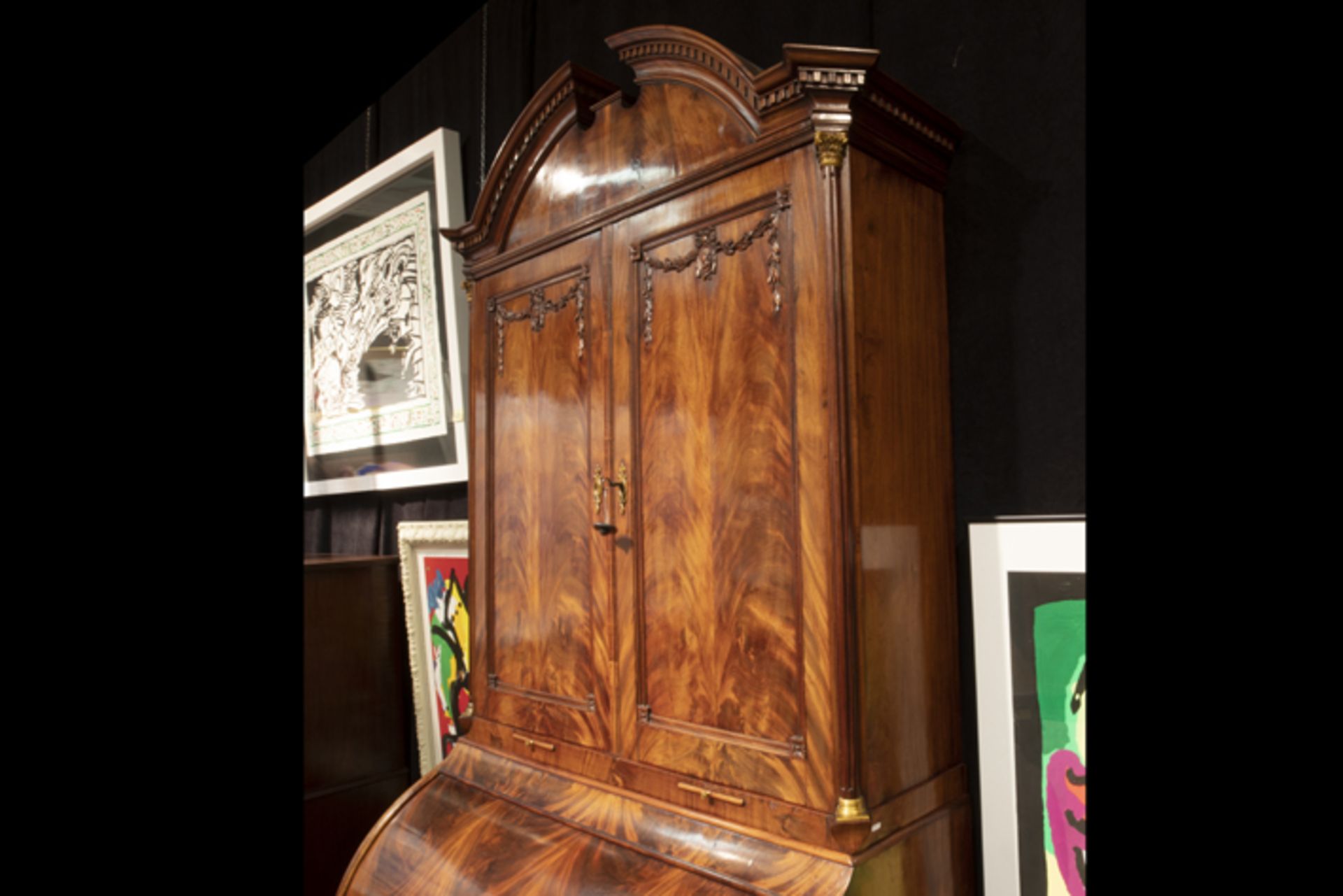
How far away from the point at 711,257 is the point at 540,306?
577 mm

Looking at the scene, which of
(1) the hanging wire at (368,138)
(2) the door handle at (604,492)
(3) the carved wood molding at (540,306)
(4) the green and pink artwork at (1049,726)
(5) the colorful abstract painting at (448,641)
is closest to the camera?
(4) the green and pink artwork at (1049,726)

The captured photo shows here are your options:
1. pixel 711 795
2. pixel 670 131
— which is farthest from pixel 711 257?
pixel 711 795

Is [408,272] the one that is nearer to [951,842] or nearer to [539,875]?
[539,875]

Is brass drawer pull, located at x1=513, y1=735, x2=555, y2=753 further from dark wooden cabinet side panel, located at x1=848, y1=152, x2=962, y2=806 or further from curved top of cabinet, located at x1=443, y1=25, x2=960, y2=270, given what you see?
curved top of cabinet, located at x1=443, y1=25, x2=960, y2=270

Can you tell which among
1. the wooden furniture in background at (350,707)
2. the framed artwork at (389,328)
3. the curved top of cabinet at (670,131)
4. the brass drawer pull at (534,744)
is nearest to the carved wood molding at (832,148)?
the curved top of cabinet at (670,131)

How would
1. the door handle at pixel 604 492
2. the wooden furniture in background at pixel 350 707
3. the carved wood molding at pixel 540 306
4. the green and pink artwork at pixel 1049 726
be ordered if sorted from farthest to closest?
the wooden furniture in background at pixel 350 707 → the carved wood molding at pixel 540 306 → the door handle at pixel 604 492 → the green and pink artwork at pixel 1049 726

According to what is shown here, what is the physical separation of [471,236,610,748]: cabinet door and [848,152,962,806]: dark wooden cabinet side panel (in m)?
0.62

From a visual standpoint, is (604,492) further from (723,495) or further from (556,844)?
(556,844)

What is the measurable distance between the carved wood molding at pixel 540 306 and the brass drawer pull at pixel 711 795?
946 mm

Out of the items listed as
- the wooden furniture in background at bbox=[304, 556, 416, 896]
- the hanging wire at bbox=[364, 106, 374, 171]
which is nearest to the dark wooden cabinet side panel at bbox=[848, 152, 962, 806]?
the wooden furniture in background at bbox=[304, 556, 416, 896]

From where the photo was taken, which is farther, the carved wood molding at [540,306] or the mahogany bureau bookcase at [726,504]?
the carved wood molding at [540,306]

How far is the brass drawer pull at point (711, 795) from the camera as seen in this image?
1610 mm

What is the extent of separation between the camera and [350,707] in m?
3.21

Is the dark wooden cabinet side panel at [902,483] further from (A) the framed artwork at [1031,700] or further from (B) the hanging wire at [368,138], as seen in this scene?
(B) the hanging wire at [368,138]
